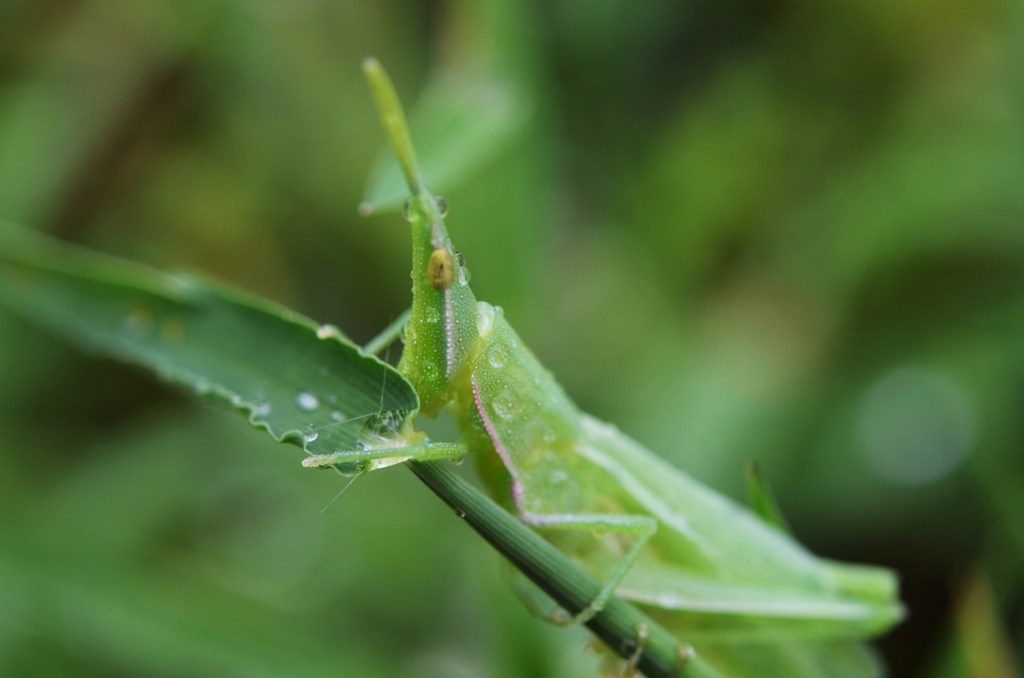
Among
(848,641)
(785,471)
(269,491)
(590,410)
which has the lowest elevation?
(848,641)

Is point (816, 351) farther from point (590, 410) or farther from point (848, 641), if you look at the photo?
point (848, 641)

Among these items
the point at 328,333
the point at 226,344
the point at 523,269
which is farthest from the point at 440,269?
the point at 523,269

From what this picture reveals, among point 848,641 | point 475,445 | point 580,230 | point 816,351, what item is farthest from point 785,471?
point 475,445

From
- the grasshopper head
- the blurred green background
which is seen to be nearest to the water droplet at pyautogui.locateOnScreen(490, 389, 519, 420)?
the grasshopper head

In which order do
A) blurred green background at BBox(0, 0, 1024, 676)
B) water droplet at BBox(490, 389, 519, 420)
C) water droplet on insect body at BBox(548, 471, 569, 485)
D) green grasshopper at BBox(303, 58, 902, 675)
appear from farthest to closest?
blurred green background at BBox(0, 0, 1024, 676) → water droplet on insect body at BBox(548, 471, 569, 485) → water droplet at BBox(490, 389, 519, 420) → green grasshopper at BBox(303, 58, 902, 675)

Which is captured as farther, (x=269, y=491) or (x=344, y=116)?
(x=344, y=116)

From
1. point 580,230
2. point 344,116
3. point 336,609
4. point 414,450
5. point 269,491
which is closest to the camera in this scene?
point 414,450

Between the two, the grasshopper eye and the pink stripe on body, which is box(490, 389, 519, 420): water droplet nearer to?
the pink stripe on body

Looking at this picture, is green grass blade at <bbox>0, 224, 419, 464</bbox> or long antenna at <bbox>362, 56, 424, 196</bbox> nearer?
long antenna at <bbox>362, 56, 424, 196</bbox>

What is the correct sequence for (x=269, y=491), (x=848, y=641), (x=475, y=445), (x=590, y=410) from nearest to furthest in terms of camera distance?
(x=475, y=445) < (x=848, y=641) < (x=269, y=491) < (x=590, y=410)
